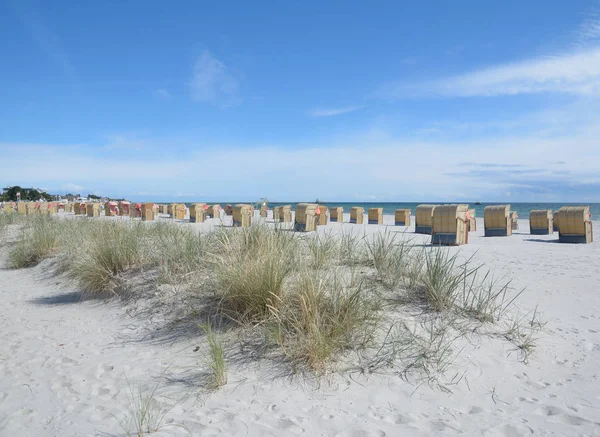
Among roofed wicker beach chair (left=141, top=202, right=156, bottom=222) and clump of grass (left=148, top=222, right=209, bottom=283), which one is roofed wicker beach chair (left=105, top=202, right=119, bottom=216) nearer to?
roofed wicker beach chair (left=141, top=202, right=156, bottom=222)

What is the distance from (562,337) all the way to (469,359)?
1.05 meters

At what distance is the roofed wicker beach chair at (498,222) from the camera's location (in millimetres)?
12781

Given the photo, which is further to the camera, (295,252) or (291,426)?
(295,252)

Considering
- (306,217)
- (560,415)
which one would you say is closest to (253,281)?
(560,415)

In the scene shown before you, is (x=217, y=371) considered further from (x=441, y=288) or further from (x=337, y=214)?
(x=337, y=214)

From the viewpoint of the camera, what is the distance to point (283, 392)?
2.67 m

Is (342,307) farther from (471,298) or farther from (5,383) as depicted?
(5,383)

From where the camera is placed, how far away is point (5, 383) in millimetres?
3053

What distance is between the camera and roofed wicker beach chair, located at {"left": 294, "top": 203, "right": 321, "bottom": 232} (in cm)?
1300

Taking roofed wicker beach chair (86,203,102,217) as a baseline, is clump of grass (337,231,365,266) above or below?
below

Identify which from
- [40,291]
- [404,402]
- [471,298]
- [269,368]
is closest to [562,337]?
[471,298]

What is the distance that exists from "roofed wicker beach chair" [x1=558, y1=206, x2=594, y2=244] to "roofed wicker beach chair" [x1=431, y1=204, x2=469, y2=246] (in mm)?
3493

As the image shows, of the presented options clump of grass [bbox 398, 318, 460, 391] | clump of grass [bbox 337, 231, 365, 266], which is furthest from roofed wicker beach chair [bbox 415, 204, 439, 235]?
clump of grass [bbox 398, 318, 460, 391]

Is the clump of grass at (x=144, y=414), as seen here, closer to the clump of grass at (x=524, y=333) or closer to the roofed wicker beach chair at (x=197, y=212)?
the clump of grass at (x=524, y=333)
